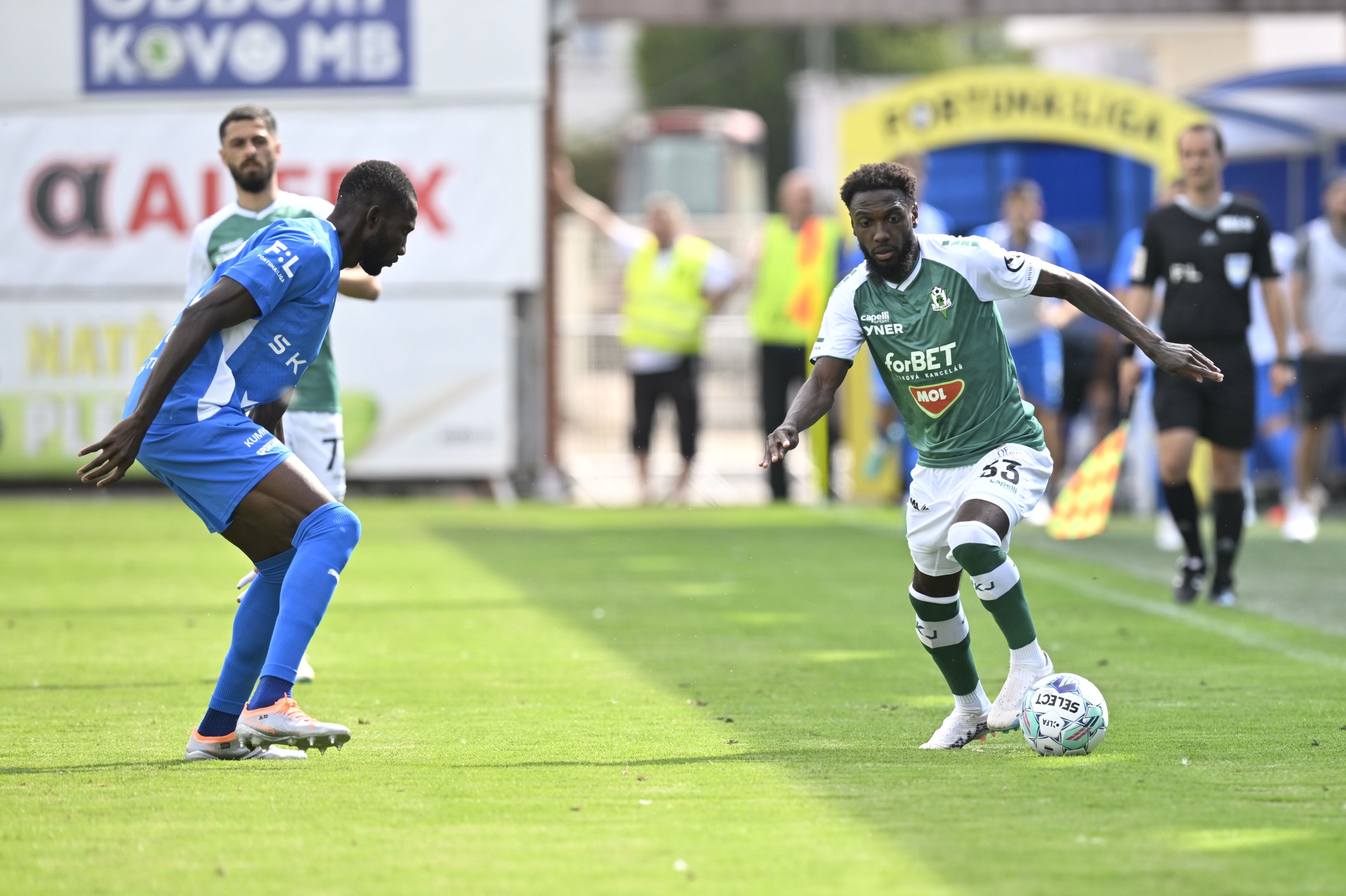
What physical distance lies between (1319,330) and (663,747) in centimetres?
948

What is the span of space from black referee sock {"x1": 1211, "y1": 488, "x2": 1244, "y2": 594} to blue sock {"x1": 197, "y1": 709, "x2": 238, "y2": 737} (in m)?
5.77

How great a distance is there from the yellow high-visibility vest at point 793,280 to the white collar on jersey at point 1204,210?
237 inches

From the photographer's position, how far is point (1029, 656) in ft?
20.1

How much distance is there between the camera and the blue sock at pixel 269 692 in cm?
564

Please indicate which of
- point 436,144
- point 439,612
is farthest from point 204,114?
point 439,612

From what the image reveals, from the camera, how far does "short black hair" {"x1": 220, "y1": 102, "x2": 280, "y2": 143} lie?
7602 millimetres

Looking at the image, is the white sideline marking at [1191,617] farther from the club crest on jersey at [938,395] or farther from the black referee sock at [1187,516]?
the club crest on jersey at [938,395]

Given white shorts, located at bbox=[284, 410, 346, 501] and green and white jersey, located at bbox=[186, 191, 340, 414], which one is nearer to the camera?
green and white jersey, located at bbox=[186, 191, 340, 414]

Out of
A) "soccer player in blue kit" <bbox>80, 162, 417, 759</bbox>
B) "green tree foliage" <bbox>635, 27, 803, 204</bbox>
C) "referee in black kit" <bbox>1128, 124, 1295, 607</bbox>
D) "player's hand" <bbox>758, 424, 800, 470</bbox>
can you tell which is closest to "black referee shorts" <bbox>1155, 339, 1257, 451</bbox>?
"referee in black kit" <bbox>1128, 124, 1295, 607</bbox>

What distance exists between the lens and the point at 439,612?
9922mm

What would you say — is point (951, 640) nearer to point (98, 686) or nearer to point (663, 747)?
point (663, 747)

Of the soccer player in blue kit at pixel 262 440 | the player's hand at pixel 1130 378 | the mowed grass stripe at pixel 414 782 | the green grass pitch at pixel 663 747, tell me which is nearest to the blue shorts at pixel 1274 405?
the green grass pitch at pixel 663 747

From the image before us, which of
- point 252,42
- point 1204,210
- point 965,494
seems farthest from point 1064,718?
point 252,42

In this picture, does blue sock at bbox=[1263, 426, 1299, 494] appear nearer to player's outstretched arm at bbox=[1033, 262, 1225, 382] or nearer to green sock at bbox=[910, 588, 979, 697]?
player's outstretched arm at bbox=[1033, 262, 1225, 382]
